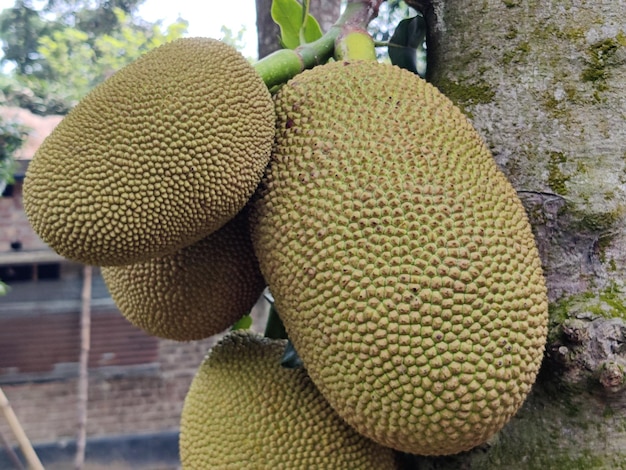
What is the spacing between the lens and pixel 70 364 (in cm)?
436

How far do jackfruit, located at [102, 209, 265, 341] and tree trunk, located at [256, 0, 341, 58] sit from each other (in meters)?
0.66

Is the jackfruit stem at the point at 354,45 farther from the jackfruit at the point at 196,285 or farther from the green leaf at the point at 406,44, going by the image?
the jackfruit at the point at 196,285

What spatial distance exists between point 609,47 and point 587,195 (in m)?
0.22

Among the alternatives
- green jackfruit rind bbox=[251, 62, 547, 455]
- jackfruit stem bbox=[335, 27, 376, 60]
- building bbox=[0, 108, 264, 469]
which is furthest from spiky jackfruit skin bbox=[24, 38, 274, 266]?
building bbox=[0, 108, 264, 469]

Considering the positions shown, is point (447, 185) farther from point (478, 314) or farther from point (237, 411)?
point (237, 411)

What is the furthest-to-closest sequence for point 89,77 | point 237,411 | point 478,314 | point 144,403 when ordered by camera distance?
point 89,77 < point 144,403 < point 237,411 < point 478,314

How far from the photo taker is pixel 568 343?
2.41 ft

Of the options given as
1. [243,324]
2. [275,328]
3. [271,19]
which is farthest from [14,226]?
[275,328]

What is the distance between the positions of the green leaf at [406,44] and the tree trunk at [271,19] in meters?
0.40

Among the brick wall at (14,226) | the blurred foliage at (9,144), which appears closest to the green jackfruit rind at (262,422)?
the blurred foliage at (9,144)

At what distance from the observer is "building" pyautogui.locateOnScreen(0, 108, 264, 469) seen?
4.29 meters

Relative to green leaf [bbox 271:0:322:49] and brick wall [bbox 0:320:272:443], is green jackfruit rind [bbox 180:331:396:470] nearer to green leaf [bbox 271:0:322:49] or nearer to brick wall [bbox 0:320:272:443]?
green leaf [bbox 271:0:322:49]

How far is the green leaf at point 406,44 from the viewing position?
107 centimetres

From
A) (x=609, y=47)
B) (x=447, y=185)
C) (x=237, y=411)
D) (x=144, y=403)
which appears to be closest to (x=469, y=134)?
(x=447, y=185)
